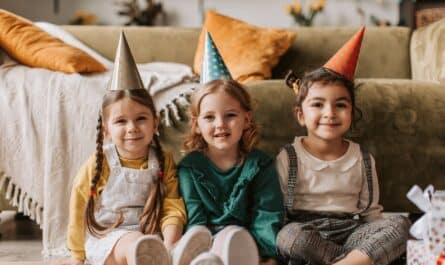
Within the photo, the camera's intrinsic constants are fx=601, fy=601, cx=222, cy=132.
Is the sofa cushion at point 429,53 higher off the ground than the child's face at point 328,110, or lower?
higher

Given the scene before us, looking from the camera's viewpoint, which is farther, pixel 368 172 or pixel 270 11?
pixel 270 11

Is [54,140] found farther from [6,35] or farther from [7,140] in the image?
[6,35]

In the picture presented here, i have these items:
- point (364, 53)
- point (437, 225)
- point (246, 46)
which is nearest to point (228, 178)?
point (437, 225)

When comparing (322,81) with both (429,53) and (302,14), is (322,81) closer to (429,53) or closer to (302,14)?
(429,53)

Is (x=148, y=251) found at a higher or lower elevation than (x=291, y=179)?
lower

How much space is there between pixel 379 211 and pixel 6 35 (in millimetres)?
1437

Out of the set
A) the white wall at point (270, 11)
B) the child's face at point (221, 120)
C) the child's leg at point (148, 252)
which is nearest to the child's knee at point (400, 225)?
the child's face at point (221, 120)

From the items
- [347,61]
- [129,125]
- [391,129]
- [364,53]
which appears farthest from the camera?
[364,53]

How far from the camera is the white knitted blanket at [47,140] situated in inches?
74.5

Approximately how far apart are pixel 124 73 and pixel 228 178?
1.32 ft

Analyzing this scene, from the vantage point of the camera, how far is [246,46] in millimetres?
2578

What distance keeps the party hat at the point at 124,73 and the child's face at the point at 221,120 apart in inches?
7.7

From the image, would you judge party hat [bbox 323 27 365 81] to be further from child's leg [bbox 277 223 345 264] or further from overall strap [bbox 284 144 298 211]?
child's leg [bbox 277 223 345 264]

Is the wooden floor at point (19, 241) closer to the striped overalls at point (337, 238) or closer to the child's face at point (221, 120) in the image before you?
the child's face at point (221, 120)
